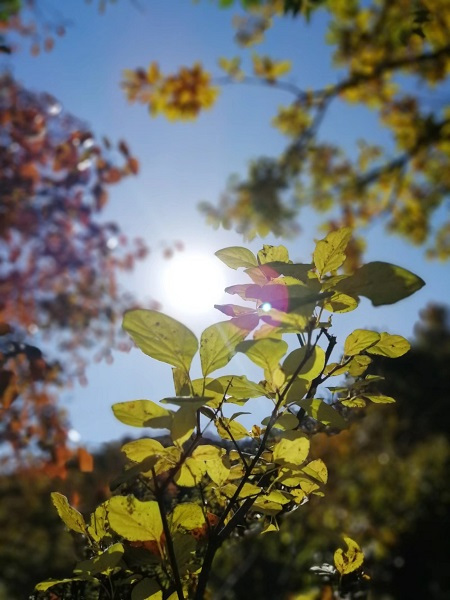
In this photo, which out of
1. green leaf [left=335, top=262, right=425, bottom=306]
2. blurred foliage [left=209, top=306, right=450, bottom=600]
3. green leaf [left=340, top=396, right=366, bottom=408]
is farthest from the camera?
blurred foliage [left=209, top=306, right=450, bottom=600]

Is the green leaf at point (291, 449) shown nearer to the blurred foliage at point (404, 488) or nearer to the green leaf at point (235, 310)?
the green leaf at point (235, 310)

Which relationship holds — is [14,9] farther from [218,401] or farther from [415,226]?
[415,226]

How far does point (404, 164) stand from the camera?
6.38 metres

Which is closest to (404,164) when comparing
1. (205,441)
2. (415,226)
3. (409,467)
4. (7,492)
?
(415,226)

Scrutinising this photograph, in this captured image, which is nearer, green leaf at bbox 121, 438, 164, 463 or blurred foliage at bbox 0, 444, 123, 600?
green leaf at bbox 121, 438, 164, 463

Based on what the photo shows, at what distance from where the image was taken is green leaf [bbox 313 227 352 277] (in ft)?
1.34

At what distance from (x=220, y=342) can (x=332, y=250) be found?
14 centimetres

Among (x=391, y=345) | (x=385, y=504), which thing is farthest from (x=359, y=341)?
(x=385, y=504)

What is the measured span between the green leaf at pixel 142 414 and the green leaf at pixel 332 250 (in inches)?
7.8

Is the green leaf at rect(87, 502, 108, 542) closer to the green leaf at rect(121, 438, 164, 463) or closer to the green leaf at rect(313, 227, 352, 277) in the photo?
the green leaf at rect(121, 438, 164, 463)

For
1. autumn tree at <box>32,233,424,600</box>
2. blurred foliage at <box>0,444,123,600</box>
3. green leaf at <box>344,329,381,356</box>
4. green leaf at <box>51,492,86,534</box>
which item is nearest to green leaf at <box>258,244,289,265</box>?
autumn tree at <box>32,233,424,600</box>

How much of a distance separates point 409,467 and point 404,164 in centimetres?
755

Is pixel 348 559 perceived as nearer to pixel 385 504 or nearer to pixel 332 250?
pixel 332 250

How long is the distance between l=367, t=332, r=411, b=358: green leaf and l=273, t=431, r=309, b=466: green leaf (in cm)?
13
